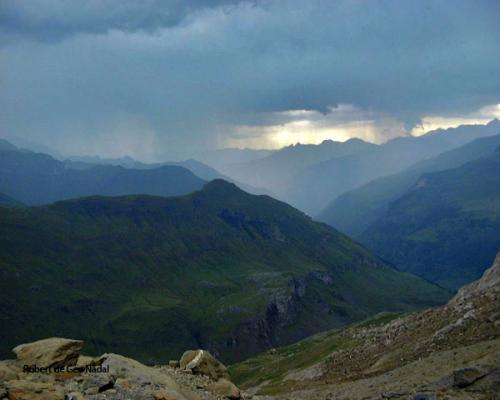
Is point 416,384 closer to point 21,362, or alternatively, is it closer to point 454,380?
point 454,380

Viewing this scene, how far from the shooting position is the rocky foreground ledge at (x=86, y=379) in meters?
26.3

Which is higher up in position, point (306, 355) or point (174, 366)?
point (174, 366)

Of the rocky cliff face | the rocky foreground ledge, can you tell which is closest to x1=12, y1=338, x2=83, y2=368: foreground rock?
the rocky foreground ledge

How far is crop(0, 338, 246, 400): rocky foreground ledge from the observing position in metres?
26.3

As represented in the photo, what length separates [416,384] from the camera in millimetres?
45344

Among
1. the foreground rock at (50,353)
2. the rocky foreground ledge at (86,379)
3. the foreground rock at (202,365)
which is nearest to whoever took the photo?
the rocky foreground ledge at (86,379)

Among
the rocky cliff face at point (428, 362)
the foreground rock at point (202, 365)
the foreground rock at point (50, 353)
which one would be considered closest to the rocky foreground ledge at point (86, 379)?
the foreground rock at point (50, 353)

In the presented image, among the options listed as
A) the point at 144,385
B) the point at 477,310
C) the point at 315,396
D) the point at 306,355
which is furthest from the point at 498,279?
the point at 144,385

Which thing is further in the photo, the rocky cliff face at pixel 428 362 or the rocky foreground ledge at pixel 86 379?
the rocky cliff face at pixel 428 362

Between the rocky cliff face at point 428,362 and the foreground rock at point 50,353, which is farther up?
the foreground rock at point 50,353

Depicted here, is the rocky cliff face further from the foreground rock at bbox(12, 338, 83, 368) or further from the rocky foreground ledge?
the foreground rock at bbox(12, 338, 83, 368)

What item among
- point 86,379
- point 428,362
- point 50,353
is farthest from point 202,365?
point 428,362

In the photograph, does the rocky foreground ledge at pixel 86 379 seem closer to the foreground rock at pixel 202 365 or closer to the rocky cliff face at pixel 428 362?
the foreground rock at pixel 202 365

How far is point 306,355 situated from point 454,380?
111 meters
